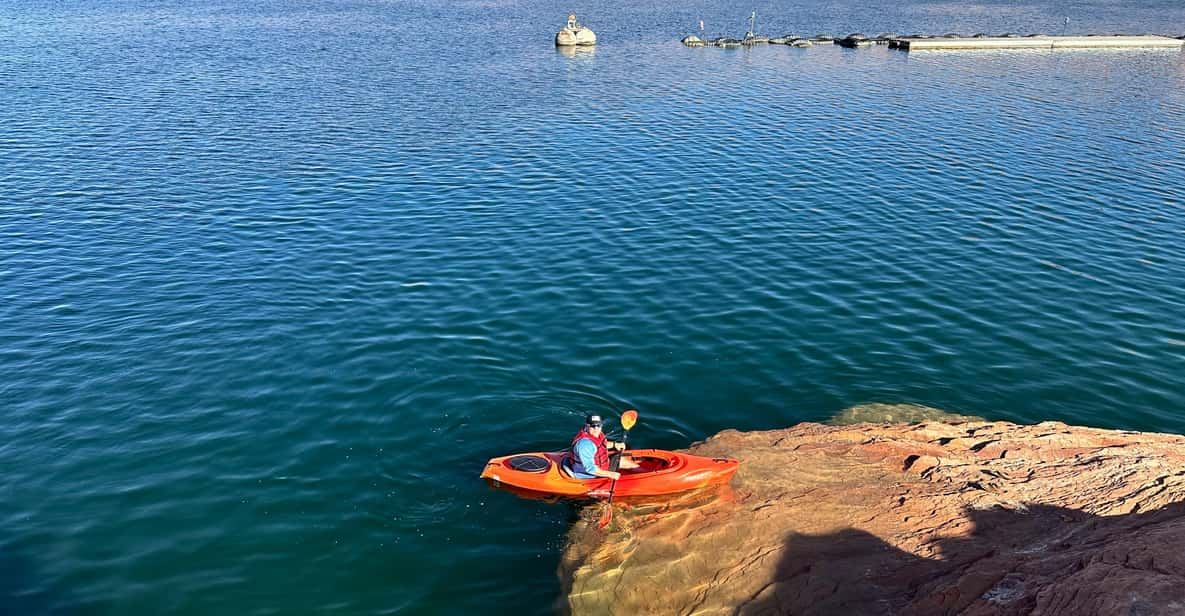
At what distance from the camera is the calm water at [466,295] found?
57.2 ft

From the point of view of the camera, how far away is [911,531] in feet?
50.4

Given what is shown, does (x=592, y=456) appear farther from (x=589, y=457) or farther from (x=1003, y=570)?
(x=1003, y=570)

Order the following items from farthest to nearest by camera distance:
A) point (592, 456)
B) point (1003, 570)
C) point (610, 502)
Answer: point (610, 502)
point (592, 456)
point (1003, 570)

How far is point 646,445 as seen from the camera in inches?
799

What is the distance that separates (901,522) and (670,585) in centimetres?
449

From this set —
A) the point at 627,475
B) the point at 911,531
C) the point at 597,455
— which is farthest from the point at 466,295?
the point at 911,531

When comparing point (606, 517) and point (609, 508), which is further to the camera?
point (609, 508)

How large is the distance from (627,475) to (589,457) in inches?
39.7

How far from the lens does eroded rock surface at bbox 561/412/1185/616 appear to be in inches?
500

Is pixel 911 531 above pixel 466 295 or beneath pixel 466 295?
beneath

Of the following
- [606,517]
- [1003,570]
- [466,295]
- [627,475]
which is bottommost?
[606,517]

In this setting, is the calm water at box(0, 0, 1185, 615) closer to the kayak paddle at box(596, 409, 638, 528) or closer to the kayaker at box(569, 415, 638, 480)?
the kayak paddle at box(596, 409, 638, 528)

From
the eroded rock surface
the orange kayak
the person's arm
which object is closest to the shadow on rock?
the eroded rock surface

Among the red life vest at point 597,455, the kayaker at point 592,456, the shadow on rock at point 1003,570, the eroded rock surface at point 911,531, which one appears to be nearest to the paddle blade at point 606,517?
the eroded rock surface at point 911,531
